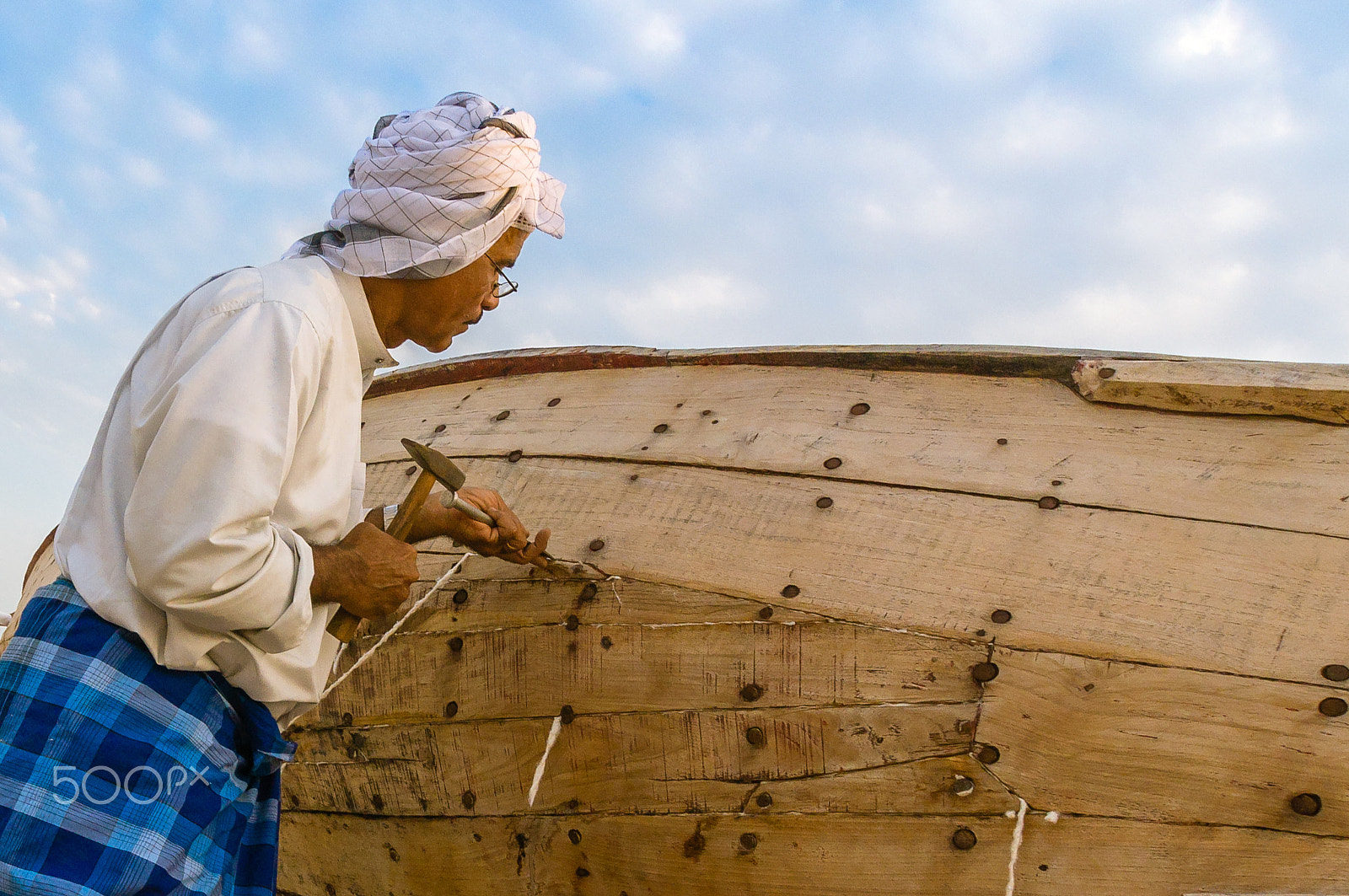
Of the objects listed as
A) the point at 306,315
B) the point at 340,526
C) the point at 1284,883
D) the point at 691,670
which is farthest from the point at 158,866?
the point at 1284,883

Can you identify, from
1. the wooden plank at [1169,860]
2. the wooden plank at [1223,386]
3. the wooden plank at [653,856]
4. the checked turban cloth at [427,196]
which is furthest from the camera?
the wooden plank at [1223,386]

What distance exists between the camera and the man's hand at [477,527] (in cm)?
221

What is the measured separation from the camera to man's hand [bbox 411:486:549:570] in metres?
2.21

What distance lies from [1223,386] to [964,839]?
1.16 m

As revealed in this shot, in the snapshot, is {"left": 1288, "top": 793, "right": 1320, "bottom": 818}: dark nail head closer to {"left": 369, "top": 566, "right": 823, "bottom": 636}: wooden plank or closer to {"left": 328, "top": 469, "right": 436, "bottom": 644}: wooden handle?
{"left": 369, "top": 566, "right": 823, "bottom": 636}: wooden plank

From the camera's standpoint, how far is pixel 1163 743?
5.98 feet

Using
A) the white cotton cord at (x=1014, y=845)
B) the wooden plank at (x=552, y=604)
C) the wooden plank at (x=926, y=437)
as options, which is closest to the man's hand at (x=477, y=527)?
the wooden plank at (x=552, y=604)

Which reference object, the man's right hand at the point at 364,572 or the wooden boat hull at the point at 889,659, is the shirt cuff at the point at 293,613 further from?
the wooden boat hull at the point at 889,659

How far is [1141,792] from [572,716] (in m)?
1.16

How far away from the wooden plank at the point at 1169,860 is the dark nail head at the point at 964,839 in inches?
3.4

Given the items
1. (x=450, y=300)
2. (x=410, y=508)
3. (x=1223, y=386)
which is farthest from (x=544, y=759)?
(x=1223, y=386)

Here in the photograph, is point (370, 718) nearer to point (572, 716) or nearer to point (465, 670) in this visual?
point (465, 670)

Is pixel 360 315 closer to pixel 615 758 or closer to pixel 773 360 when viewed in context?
pixel 615 758

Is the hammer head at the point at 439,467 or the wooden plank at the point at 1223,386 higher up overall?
the wooden plank at the point at 1223,386
